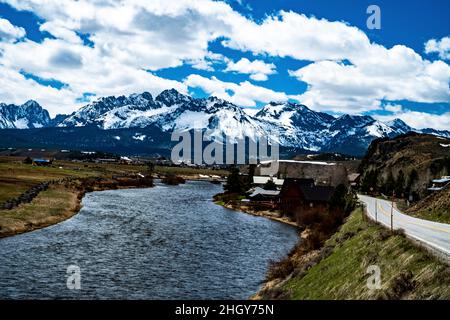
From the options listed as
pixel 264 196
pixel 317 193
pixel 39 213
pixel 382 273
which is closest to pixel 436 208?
pixel 382 273

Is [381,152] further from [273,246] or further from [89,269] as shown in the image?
[89,269]

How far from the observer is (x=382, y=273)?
25.2 meters

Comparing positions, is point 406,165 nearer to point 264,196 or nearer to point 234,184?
point 234,184

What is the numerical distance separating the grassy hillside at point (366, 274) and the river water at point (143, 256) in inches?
230

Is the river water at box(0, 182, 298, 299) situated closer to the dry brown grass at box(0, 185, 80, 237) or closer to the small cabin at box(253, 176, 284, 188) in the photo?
the dry brown grass at box(0, 185, 80, 237)

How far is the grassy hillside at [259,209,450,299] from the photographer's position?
20.8 m

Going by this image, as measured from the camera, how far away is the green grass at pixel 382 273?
2075 cm

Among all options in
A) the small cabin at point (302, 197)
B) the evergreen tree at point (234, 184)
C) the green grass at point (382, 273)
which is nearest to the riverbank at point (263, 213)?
the small cabin at point (302, 197)

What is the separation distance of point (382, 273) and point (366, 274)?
→ 136 centimetres

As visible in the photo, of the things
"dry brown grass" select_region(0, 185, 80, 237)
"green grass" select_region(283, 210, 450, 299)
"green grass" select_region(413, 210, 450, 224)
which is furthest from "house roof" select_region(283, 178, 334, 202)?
"green grass" select_region(283, 210, 450, 299)

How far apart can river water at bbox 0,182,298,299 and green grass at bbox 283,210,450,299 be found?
7.26 meters

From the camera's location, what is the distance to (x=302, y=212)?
9119 cm

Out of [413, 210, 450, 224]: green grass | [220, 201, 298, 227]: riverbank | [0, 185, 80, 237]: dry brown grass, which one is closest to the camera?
[413, 210, 450, 224]: green grass
